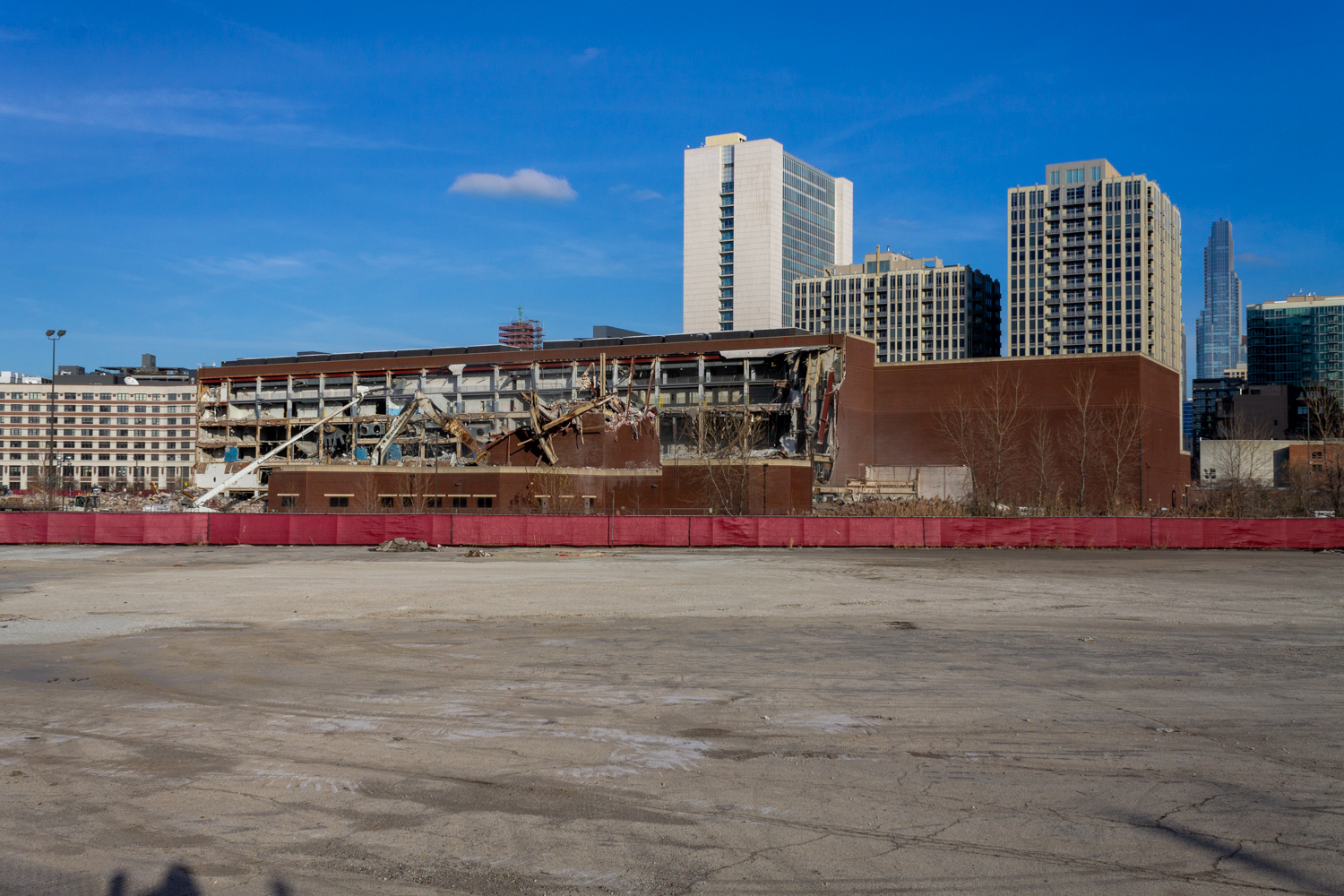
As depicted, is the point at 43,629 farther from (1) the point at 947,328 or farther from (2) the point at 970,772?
(1) the point at 947,328

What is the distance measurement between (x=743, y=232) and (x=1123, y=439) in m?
117

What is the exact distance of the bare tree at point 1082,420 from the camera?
268 feet

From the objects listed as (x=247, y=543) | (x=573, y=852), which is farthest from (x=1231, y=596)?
(x=247, y=543)

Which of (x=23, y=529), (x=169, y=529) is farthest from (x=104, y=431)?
(x=169, y=529)

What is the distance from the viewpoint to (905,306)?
190 meters

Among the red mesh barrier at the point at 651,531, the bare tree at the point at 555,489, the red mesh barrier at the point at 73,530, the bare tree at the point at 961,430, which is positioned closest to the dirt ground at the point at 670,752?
the red mesh barrier at the point at 651,531

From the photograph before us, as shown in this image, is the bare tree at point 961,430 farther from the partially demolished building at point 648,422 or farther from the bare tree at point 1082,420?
the bare tree at point 1082,420

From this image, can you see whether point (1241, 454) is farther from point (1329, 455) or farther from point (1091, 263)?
point (1091, 263)

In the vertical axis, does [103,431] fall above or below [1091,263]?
below

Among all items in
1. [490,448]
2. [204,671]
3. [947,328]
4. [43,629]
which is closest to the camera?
[204,671]

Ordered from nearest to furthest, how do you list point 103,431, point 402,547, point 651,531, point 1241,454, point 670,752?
point 670,752
point 402,547
point 651,531
point 1241,454
point 103,431

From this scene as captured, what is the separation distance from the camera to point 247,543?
144ft

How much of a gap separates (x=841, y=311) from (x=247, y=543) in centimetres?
16038

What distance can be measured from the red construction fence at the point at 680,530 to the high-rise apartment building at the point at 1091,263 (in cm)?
14307
